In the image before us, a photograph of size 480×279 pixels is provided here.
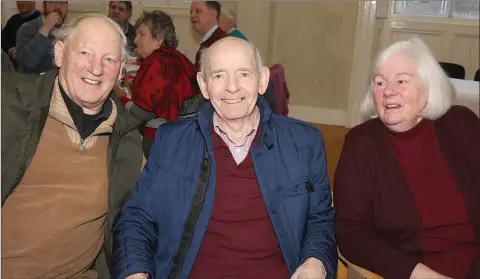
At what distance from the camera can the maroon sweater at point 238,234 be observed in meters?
1.77

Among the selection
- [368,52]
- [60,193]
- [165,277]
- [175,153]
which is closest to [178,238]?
[165,277]

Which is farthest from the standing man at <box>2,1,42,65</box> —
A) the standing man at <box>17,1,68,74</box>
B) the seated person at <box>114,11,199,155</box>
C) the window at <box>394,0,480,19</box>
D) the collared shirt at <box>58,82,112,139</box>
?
the window at <box>394,0,480,19</box>

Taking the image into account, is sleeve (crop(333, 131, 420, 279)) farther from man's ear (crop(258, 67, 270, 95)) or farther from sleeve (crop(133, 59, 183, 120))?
sleeve (crop(133, 59, 183, 120))

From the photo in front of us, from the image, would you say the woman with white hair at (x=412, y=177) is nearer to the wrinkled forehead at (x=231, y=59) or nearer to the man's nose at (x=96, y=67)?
the wrinkled forehead at (x=231, y=59)

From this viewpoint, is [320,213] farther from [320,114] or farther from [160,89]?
[320,114]

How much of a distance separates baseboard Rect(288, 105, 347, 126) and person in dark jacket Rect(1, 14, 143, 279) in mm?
4847

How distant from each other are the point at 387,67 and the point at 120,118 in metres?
0.98

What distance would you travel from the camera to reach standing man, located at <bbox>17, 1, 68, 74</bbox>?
3594mm

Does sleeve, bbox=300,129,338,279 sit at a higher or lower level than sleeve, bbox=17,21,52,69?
lower

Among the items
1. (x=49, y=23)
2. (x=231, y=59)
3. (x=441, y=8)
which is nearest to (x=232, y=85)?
(x=231, y=59)

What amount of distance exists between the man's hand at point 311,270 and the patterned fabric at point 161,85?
62.5 inches

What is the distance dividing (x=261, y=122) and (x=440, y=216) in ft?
2.30

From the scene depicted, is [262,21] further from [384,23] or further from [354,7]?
[384,23]

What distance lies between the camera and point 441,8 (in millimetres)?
6789
